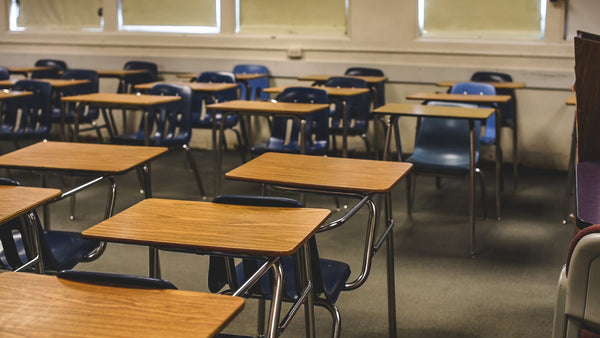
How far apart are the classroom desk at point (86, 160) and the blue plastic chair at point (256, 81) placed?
3.76 m

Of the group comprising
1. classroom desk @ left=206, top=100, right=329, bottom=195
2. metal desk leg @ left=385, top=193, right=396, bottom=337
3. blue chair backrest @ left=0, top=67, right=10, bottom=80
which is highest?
blue chair backrest @ left=0, top=67, right=10, bottom=80

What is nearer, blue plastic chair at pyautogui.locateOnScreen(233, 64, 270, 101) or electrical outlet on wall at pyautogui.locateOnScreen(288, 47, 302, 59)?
blue plastic chair at pyautogui.locateOnScreen(233, 64, 270, 101)

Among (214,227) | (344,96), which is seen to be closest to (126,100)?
(344,96)

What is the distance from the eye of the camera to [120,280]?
1.46 meters

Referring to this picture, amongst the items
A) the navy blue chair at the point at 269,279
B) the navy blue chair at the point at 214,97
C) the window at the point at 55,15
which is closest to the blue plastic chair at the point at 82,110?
the navy blue chair at the point at 214,97

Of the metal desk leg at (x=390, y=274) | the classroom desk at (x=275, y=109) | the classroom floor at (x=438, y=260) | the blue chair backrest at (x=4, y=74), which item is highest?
the blue chair backrest at (x=4, y=74)

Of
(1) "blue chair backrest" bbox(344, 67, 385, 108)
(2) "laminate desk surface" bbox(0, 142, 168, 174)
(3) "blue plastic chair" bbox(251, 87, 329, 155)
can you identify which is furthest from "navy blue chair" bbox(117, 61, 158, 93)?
(2) "laminate desk surface" bbox(0, 142, 168, 174)

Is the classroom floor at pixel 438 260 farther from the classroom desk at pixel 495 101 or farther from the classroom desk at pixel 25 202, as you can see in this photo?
the classroom desk at pixel 25 202

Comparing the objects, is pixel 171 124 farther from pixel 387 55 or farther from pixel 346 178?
pixel 346 178

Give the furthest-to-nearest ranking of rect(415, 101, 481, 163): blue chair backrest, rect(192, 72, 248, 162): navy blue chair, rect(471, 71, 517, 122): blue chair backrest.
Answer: rect(192, 72, 248, 162): navy blue chair < rect(471, 71, 517, 122): blue chair backrest < rect(415, 101, 481, 163): blue chair backrest

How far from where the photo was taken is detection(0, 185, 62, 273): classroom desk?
1.98 m

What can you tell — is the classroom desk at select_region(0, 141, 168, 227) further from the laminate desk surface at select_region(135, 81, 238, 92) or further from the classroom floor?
the laminate desk surface at select_region(135, 81, 238, 92)

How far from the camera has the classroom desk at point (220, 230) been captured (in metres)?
1.67

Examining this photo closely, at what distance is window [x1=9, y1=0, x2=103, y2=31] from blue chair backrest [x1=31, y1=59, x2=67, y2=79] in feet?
1.53
